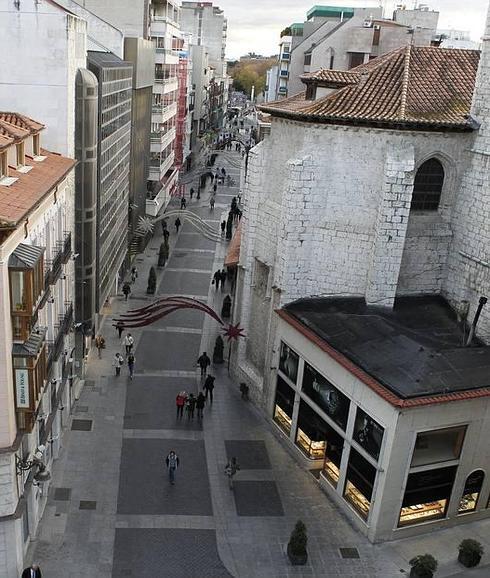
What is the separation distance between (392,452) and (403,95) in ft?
42.9

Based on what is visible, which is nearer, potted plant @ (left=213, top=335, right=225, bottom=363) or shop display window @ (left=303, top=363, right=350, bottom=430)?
shop display window @ (left=303, top=363, right=350, bottom=430)

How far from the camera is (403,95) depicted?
2456 cm

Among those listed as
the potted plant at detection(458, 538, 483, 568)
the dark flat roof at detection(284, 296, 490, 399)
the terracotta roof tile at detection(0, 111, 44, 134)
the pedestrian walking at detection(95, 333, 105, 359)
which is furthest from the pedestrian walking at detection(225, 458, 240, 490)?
the terracotta roof tile at detection(0, 111, 44, 134)

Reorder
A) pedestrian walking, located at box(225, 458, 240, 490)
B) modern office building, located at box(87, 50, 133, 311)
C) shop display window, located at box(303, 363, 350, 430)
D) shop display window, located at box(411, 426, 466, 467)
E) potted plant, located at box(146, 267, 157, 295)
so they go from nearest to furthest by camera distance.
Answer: shop display window, located at box(411, 426, 466, 467) → shop display window, located at box(303, 363, 350, 430) → pedestrian walking, located at box(225, 458, 240, 490) → modern office building, located at box(87, 50, 133, 311) → potted plant, located at box(146, 267, 157, 295)

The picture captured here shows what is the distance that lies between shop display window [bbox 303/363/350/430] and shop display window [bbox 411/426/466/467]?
2.64 meters

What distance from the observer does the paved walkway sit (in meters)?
19.3

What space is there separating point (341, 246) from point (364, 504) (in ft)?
32.1

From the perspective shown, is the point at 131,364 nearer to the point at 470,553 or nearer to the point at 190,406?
the point at 190,406

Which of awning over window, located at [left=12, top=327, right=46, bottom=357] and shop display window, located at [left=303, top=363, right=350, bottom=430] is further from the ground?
awning over window, located at [left=12, top=327, right=46, bottom=357]

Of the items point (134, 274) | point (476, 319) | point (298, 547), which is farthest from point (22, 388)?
point (134, 274)

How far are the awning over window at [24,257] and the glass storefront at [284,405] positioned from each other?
1324 cm

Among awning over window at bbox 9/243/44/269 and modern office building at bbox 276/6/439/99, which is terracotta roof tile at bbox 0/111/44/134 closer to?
awning over window at bbox 9/243/44/269

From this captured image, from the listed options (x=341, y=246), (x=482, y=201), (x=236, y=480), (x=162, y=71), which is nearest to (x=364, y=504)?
(x=236, y=480)

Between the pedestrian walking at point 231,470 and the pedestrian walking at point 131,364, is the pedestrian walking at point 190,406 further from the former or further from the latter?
the pedestrian walking at point 231,470
